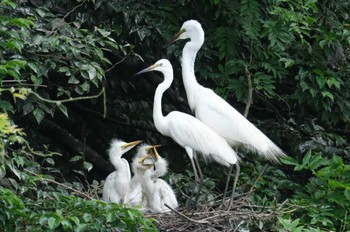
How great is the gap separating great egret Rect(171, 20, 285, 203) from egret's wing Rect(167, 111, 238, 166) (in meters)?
0.09

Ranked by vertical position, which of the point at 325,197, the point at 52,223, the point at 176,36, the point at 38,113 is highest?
the point at 176,36

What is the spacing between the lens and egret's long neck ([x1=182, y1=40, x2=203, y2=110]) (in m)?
7.57

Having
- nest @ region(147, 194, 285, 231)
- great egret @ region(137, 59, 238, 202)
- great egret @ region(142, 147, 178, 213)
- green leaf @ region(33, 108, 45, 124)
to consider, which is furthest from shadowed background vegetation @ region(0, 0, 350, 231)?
great egret @ region(137, 59, 238, 202)

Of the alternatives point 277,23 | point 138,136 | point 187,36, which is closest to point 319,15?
point 277,23

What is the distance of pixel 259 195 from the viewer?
7.76 metres

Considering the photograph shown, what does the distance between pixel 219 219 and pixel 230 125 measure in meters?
0.73

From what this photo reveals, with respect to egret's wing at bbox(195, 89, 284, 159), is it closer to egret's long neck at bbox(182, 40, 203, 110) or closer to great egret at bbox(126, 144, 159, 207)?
egret's long neck at bbox(182, 40, 203, 110)

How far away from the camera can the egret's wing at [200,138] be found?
723 centimetres

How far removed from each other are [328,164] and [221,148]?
0.76 metres

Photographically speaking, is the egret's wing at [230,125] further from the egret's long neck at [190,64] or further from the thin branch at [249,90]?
the thin branch at [249,90]

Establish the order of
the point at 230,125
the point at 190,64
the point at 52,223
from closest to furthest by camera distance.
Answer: the point at 52,223, the point at 230,125, the point at 190,64

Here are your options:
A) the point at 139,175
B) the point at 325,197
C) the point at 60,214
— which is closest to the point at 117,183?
the point at 139,175

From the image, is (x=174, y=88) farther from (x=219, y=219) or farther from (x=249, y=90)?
(x=219, y=219)

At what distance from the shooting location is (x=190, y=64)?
7.58 meters
